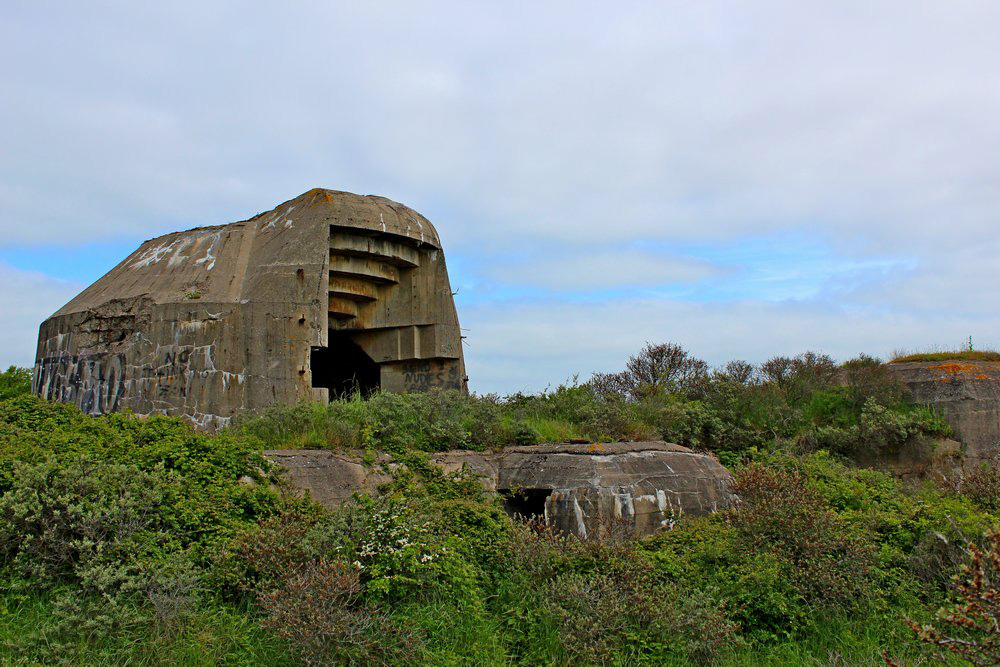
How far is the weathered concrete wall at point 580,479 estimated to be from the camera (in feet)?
26.6

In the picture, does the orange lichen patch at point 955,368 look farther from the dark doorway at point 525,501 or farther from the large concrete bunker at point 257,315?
the dark doorway at point 525,501

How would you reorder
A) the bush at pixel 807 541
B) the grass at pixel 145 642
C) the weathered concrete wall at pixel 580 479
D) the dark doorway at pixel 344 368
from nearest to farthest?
1. the grass at pixel 145 642
2. the bush at pixel 807 541
3. the weathered concrete wall at pixel 580 479
4. the dark doorway at pixel 344 368

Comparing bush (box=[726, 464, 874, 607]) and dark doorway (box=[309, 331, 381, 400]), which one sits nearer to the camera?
bush (box=[726, 464, 874, 607])

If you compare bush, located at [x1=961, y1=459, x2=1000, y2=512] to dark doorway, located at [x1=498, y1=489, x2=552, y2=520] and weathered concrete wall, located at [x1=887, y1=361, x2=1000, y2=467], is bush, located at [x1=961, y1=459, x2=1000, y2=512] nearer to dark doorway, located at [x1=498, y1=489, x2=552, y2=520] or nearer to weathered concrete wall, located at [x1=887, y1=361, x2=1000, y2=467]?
weathered concrete wall, located at [x1=887, y1=361, x2=1000, y2=467]

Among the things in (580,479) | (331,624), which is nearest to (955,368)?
(580,479)

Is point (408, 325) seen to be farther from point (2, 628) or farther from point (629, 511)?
point (2, 628)

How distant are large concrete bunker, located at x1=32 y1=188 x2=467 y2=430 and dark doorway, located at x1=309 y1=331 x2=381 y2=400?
32 cm

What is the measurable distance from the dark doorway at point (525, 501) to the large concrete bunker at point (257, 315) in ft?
10.6

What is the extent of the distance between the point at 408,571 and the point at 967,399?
36.4 ft

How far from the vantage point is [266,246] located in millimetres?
11930

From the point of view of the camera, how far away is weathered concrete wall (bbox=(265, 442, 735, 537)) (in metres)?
8.11

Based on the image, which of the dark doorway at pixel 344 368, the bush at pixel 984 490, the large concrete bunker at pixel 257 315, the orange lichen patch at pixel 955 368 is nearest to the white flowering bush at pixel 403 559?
the large concrete bunker at pixel 257 315

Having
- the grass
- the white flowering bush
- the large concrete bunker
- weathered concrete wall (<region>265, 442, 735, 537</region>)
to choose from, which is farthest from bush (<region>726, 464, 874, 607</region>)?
the large concrete bunker

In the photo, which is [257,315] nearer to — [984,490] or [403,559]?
[403,559]
